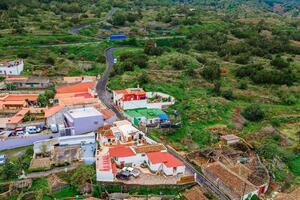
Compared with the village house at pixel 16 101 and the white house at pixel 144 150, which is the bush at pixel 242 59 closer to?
the white house at pixel 144 150

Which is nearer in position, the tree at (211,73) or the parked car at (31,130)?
the parked car at (31,130)

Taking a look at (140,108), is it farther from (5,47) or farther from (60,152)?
(5,47)

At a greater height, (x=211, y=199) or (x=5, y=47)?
(x=5, y=47)

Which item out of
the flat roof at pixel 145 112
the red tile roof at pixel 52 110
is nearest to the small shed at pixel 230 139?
the flat roof at pixel 145 112

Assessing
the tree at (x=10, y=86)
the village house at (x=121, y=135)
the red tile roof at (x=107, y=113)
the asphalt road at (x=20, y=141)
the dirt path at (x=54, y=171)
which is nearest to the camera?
the dirt path at (x=54, y=171)

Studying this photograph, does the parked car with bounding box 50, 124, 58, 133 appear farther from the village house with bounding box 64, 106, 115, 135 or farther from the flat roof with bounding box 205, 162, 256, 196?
the flat roof with bounding box 205, 162, 256, 196

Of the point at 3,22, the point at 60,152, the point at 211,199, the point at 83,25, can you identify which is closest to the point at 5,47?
the point at 3,22

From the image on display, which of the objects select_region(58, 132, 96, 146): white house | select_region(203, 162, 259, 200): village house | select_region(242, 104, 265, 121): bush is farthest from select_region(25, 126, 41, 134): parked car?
select_region(242, 104, 265, 121): bush

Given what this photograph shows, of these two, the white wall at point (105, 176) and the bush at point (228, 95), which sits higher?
the white wall at point (105, 176)
